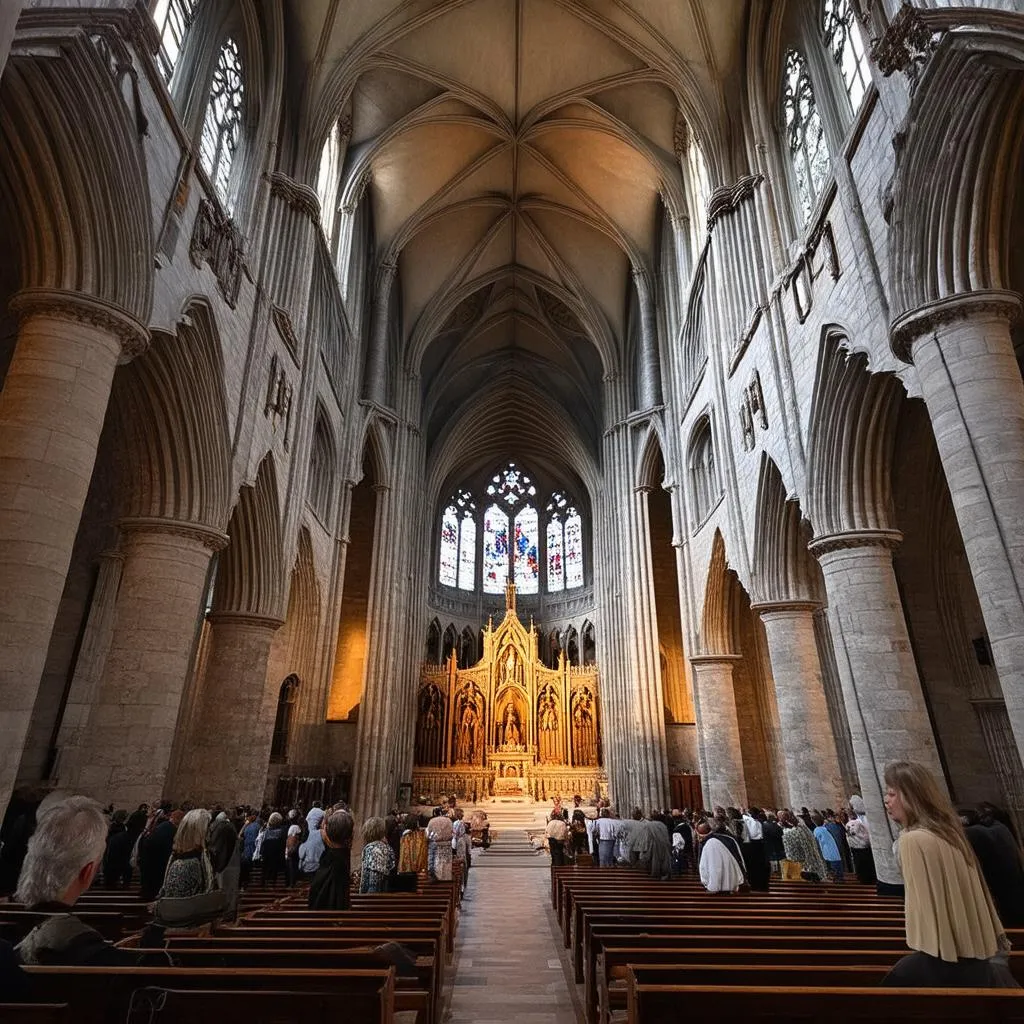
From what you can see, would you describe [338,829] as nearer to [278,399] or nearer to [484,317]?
[278,399]

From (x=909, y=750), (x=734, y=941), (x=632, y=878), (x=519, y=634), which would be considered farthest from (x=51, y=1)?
(x=519, y=634)

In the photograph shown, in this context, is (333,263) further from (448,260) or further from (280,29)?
(448,260)

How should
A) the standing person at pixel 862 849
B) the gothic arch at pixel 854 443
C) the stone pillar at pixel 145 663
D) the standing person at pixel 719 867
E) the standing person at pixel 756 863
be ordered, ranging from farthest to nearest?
the gothic arch at pixel 854 443 → the standing person at pixel 862 849 → the stone pillar at pixel 145 663 → the standing person at pixel 756 863 → the standing person at pixel 719 867

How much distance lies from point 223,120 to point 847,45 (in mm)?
10543

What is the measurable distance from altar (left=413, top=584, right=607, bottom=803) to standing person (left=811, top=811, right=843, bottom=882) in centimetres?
1617

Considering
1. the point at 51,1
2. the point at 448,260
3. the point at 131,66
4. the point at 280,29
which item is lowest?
the point at 51,1

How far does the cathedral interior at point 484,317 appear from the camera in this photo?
6.99 meters

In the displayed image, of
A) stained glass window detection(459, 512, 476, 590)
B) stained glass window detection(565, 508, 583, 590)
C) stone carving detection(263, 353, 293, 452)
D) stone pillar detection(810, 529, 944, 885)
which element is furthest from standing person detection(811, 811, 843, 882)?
stained glass window detection(459, 512, 476, 590)

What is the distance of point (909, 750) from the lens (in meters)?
8.48

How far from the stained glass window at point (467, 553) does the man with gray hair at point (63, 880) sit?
3445cm

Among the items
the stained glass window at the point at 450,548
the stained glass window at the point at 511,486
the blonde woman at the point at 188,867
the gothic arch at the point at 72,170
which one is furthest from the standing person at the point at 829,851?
the stained glass window at the point at 511,486

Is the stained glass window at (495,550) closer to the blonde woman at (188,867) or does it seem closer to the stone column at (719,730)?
the stone column at (719,730)

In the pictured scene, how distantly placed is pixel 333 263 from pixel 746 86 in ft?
35.0

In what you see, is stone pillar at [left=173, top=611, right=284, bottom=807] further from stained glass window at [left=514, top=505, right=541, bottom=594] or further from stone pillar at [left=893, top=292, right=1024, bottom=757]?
stained glass window at [left=514, top=505, right=541, bottom=594]
